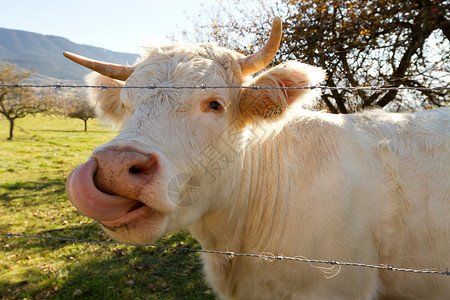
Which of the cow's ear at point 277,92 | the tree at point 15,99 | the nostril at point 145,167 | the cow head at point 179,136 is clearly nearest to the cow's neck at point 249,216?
the cow head at point 179,136

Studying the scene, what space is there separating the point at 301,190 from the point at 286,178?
157 millimetres

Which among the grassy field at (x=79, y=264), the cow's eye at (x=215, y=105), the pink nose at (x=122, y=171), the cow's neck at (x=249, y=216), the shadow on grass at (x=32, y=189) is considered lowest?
the shadow on grass at (x=32, y=189)

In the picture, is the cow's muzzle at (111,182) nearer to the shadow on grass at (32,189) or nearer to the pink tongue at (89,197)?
the pink tongue at (89,197)

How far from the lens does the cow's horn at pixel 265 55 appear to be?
6.25ft

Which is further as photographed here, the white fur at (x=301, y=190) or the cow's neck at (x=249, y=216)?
the cow's neck at (x=249, y=216)

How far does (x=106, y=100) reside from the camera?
2787 millimetres

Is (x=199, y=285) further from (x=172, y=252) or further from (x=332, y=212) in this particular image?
(x=332, y=212)

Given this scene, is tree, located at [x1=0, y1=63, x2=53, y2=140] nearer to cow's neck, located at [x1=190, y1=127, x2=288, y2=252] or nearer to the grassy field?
the grassy field

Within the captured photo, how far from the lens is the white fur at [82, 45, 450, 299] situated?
2035mm

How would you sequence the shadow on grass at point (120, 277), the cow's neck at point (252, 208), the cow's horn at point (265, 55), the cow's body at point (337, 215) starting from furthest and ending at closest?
the shadow on grass at point (120, 277), the cow's neck at point (252, 208), the cow's body at point (337, 215), the cow's horn at point (265, 55)

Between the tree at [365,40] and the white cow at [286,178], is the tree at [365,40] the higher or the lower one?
the higher one

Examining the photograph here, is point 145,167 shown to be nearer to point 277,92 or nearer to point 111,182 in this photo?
point 111,182

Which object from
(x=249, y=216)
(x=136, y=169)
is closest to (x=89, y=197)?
(x=136, y=169)

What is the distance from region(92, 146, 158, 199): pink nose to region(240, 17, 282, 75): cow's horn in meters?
1.09
